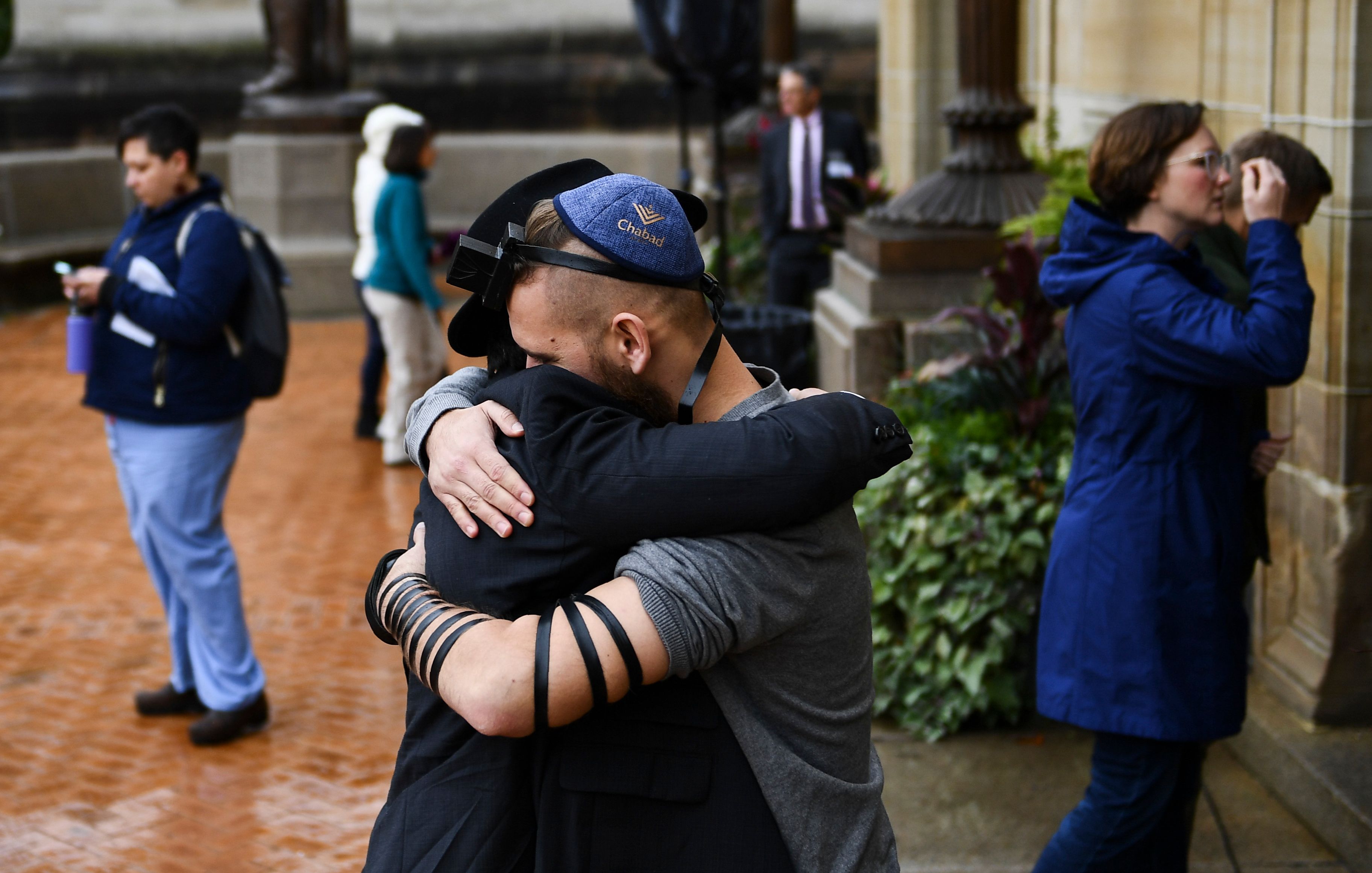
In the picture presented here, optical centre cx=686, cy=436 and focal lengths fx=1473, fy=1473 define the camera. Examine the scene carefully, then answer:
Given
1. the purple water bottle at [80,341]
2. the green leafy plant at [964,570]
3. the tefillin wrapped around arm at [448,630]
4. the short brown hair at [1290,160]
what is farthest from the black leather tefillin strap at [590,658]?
the purple water bottle at [80,341]

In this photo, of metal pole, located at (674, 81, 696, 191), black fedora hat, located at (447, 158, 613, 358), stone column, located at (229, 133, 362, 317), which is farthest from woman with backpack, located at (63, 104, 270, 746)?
stone column, located at (229, 133, 362, 317)

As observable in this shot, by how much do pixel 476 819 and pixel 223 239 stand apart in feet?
12.3

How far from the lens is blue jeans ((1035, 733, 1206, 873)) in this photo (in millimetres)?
3250

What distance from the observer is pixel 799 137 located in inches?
407

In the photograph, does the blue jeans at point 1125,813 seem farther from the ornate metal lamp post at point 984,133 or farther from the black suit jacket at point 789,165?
the black suit jacket at point 789,165

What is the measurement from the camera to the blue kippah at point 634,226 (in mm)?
1870

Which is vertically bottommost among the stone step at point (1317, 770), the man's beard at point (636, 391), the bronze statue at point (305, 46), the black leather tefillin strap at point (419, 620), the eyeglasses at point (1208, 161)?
the stone step at point (1317, 770)

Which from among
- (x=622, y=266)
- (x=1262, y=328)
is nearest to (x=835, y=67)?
(x=1262, y=328)

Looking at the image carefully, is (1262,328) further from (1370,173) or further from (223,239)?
(223,239)

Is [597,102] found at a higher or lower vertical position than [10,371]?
higher

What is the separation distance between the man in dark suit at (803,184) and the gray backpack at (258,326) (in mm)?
5281

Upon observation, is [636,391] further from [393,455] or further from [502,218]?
[393,455]

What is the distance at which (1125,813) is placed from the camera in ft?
10.6

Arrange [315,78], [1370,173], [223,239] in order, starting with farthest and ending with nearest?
[315,78], [223,239], [1370,173]
